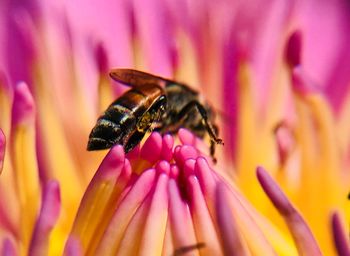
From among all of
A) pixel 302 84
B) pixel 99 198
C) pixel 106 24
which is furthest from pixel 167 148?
pixel 106 24

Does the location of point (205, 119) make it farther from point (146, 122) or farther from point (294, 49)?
point (294, 49)

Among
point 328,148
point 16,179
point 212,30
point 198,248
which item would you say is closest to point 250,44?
point 212,30

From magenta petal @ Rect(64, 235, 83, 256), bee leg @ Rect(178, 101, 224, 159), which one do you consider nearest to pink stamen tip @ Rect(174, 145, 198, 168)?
bee leg @ Rect(178, 101, 224, 159)

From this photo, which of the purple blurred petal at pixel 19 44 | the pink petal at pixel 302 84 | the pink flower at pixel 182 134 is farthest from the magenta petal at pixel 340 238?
the purple blurred petal at pixel 19 44

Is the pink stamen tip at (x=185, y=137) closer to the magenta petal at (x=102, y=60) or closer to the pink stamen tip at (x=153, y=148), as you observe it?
the pink stamen tip at (x=153, y=148)

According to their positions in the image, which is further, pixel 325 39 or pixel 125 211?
pixel 325 39

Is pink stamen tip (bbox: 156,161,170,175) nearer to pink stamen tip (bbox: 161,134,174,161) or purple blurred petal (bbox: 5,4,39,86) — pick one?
pink stamen tip (bbox: 161,134,174,161)
